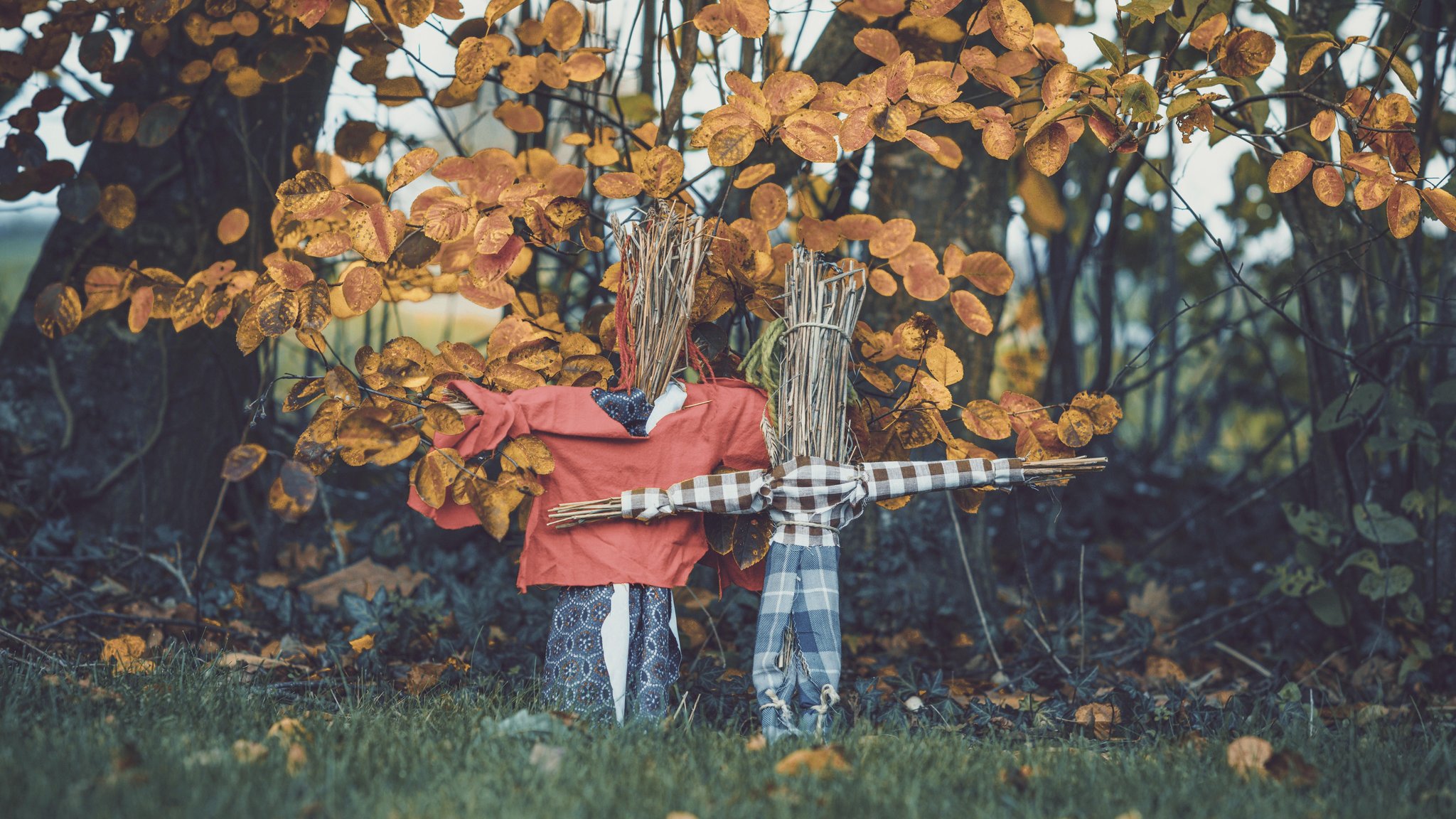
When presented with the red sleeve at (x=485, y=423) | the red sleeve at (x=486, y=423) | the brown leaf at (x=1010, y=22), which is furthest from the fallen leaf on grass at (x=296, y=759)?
the brown leaf at (x=1010, y=22)

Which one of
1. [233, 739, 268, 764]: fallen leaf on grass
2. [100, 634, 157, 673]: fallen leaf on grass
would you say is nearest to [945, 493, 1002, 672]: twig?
[233, 739, 268, 764]: fallen leaf on grass

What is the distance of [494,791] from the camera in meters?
1.81

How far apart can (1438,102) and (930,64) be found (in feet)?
7.54

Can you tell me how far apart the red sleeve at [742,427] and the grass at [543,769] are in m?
0.61

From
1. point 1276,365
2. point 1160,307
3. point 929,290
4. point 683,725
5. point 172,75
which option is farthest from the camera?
point 1276,365

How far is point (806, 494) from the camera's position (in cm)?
225

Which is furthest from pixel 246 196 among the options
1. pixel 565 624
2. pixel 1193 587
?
pixel 1193 587

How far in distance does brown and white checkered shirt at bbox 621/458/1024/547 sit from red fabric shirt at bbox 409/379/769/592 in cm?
8

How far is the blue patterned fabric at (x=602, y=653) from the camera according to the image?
2309mm

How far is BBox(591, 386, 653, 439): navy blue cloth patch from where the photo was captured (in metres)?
2.31

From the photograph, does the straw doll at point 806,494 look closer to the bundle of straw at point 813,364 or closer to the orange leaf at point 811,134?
the bundle of straw at point 813,364

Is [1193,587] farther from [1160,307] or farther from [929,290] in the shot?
[929,290]

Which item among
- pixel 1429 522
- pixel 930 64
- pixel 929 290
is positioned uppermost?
pixel 930 64

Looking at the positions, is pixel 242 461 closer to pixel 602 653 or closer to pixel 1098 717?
pixel 602 653
